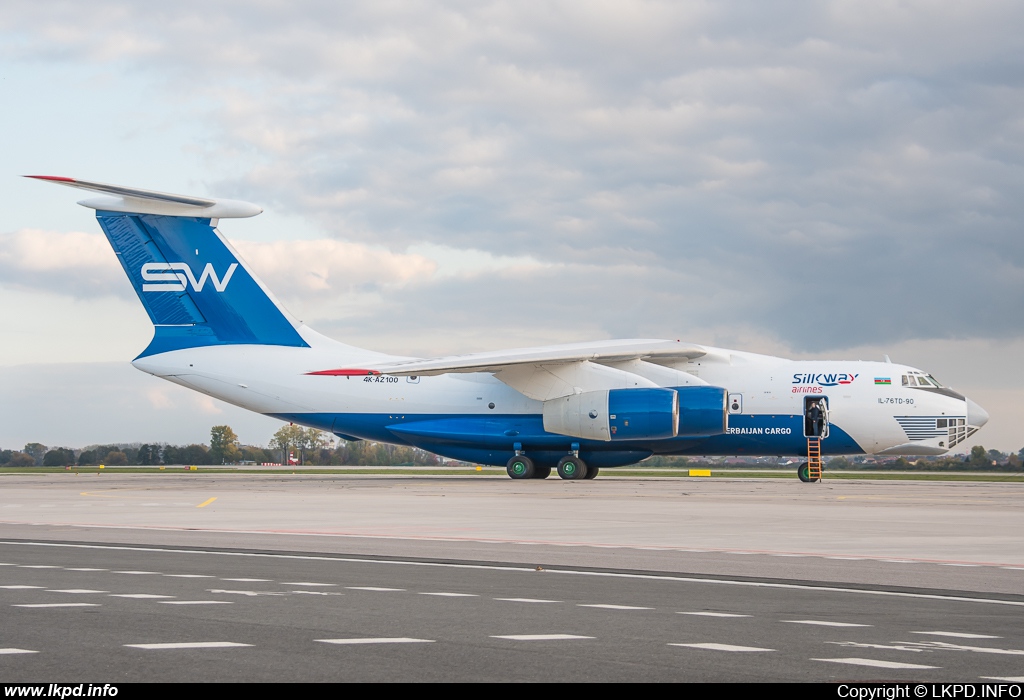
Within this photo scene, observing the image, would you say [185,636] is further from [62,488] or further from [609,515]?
[62,488]

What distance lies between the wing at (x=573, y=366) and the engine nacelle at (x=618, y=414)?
0.54 meters

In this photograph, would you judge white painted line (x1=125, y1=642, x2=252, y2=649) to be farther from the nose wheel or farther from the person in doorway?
the nose wheel

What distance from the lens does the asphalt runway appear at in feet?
21.1

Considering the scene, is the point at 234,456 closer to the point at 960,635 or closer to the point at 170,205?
the point at 170,205

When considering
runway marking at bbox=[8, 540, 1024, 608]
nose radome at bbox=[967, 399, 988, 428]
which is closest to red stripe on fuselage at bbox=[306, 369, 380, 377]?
nose radome at bbox=[967, 399, 988, 428]

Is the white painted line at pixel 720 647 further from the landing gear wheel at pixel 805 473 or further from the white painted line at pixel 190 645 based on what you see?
the landing gear wheel at pixel 805 473

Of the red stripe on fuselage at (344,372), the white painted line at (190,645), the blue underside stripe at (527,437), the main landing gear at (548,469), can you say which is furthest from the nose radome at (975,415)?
the white painted line at (190,645)

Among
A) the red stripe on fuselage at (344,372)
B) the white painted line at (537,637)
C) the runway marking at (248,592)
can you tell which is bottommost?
the white painted line at (537,637)

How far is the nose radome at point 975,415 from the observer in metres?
35.2

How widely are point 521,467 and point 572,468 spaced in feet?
5.98

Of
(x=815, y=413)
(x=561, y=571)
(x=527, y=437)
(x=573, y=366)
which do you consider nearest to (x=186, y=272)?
(x=527, y=437)

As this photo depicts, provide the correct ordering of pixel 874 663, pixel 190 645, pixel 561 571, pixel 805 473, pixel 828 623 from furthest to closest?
1. pixel 805 473
2. pixel 561 571
3. pixel 828 623
4. pixel 190 645
5. pixel 874 663

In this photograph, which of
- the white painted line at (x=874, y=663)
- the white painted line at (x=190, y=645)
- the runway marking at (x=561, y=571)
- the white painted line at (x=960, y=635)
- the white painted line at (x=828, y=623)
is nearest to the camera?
the white painted line at (x=874, y=663)

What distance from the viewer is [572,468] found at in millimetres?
37125
